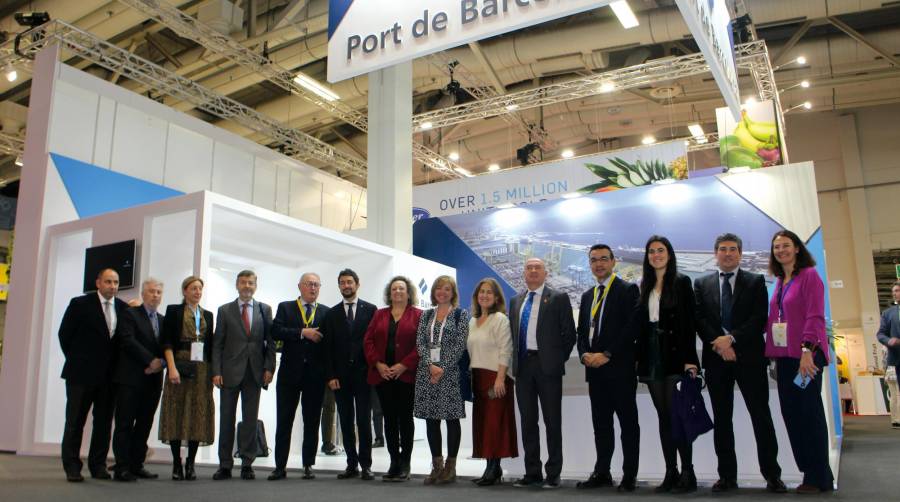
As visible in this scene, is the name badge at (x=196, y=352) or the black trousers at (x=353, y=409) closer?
the name badge at (x=196, y=352)

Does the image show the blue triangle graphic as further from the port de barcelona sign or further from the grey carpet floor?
the port de barcelona sign

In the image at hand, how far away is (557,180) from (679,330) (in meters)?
7.24

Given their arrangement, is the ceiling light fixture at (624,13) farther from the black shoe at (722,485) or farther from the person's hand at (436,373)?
the black shoe at (722,485)

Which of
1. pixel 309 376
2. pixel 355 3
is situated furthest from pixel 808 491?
pixel 355 3

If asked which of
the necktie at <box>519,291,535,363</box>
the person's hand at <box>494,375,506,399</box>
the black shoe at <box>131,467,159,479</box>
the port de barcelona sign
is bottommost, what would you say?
the black shoe at <box>131,467,159,479</box>

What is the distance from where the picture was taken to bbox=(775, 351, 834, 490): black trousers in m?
3.29

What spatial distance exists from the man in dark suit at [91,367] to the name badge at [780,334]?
11.9 feet

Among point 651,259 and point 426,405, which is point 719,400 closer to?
point 651,259

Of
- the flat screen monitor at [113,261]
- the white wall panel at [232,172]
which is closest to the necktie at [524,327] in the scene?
the flat screen monitor at [113,261]

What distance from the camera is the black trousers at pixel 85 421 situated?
412 centimetres

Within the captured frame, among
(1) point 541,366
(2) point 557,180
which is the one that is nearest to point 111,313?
(1) point 541,366

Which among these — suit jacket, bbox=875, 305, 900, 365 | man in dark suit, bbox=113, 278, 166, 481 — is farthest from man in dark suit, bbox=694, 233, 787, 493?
suit jacket, bbox=875, 305, 900, 365

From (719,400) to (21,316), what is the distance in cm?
676

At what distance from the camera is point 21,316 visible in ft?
23.7
